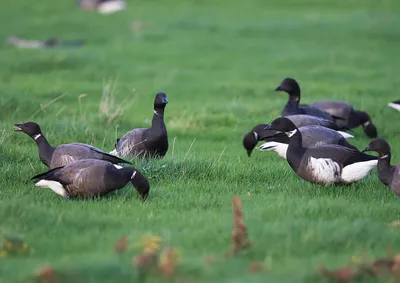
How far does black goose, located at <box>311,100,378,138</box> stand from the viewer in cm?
1531

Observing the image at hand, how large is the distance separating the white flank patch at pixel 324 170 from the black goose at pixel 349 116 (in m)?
5.28

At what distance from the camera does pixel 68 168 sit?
9586mm

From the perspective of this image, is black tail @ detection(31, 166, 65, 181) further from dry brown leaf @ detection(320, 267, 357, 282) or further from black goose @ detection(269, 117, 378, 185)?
dry brown leaf @ detection(320, 267, 357, 282)

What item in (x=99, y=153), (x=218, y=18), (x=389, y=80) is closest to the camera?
(x=99, y=153)

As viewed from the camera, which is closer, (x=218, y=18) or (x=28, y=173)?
(x=28, y=173)

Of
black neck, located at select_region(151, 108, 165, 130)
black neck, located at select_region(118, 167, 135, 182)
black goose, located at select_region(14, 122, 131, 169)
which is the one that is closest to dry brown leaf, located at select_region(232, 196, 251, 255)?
black neck, located at select_region(118, 167, 135, 182)

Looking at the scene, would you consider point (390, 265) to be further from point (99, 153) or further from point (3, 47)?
point (3, 47)

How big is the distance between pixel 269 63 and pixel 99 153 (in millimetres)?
14669

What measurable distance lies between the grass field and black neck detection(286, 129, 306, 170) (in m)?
0.36

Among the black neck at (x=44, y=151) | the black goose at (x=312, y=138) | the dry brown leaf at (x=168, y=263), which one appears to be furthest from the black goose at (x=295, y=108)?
the dry brown leaf at (x=168, y=263)

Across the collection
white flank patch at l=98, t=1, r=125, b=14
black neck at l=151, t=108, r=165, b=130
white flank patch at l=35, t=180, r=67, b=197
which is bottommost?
white flank patch at l=35, t=180, r=67, b=197

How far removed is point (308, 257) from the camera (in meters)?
7.23

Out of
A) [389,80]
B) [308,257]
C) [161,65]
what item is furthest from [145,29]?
[308,257]

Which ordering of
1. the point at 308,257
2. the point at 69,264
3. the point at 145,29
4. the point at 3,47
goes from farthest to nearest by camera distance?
the point at 145,29, the point at 3,47, the point at 308,257, the point at 69,264
